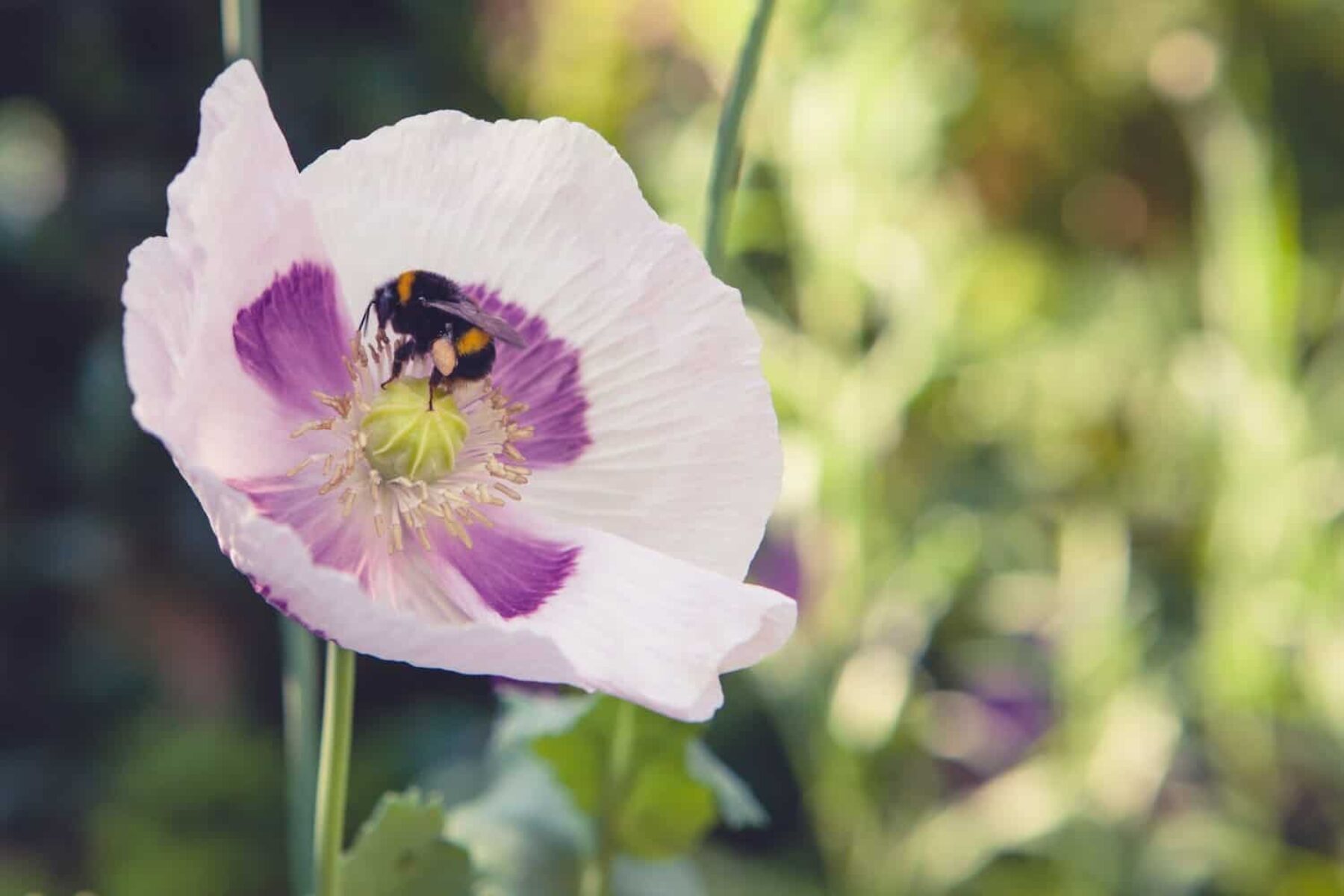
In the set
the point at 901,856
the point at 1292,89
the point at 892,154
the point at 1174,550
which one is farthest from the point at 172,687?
the point at 1292,89

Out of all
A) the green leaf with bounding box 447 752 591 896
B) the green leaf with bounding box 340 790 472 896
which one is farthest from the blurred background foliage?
the green leaf with bounding box 340 790 472 896

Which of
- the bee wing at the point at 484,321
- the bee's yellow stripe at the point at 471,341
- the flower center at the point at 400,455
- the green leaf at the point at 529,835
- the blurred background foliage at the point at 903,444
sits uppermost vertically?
the bee wing at the point at 484,321

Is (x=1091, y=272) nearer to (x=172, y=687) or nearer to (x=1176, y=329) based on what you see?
(x=1176, y=329)

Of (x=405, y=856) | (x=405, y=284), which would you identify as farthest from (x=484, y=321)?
(x=405, y=856)

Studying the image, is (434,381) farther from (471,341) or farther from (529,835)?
(529,835)

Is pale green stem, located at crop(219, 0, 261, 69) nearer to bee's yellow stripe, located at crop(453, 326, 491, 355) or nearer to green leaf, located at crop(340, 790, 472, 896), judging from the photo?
bee's yellow stripe, located at crop(453, 326, 491, 355)

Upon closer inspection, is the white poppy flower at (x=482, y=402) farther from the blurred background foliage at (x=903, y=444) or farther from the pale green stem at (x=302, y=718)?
the blurred background foliage at (x=903, y=444)

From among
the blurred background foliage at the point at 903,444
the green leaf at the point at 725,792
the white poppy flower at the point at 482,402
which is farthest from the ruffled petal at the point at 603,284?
the blurred background foliage at the point at 903,444
